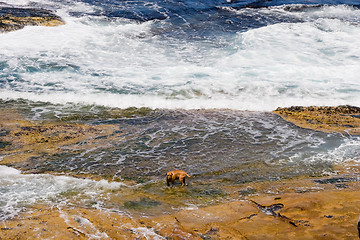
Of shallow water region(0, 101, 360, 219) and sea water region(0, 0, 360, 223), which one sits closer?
shallow water region(0, 101, 360, 219)

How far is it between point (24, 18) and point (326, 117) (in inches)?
634

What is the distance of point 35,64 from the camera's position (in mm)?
13727

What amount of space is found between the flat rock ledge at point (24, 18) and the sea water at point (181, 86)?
0.55 meters

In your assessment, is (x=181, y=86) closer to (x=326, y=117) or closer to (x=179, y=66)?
(x=179, y=66)

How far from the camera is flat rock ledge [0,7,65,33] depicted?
17.3 meters

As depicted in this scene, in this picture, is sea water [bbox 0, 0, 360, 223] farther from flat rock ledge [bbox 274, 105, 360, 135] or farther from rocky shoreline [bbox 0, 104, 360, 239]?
flat rock ledge [bbox 274, 105, 360, 135]

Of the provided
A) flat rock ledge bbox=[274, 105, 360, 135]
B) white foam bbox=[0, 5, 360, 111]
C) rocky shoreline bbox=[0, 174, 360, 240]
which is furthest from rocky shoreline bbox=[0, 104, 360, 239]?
white foam bbox=[0, 5, 360, 111]

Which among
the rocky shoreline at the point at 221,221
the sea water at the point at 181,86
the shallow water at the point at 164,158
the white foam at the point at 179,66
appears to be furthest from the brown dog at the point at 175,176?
the white foam at the point at 179,66

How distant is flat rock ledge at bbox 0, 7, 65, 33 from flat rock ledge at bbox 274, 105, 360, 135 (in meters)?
14.0

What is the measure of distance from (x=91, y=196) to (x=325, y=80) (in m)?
10.7

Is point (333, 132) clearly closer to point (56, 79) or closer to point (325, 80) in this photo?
point (325, 80)

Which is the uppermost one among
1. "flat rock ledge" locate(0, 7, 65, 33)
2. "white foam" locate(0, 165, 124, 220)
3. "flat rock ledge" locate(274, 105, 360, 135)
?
"flat rock ledge" locate(0, 7, 65, 33)

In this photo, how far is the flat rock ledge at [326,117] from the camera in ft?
29.5

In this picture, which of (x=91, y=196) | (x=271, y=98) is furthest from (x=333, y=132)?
(x=91, y=196)
